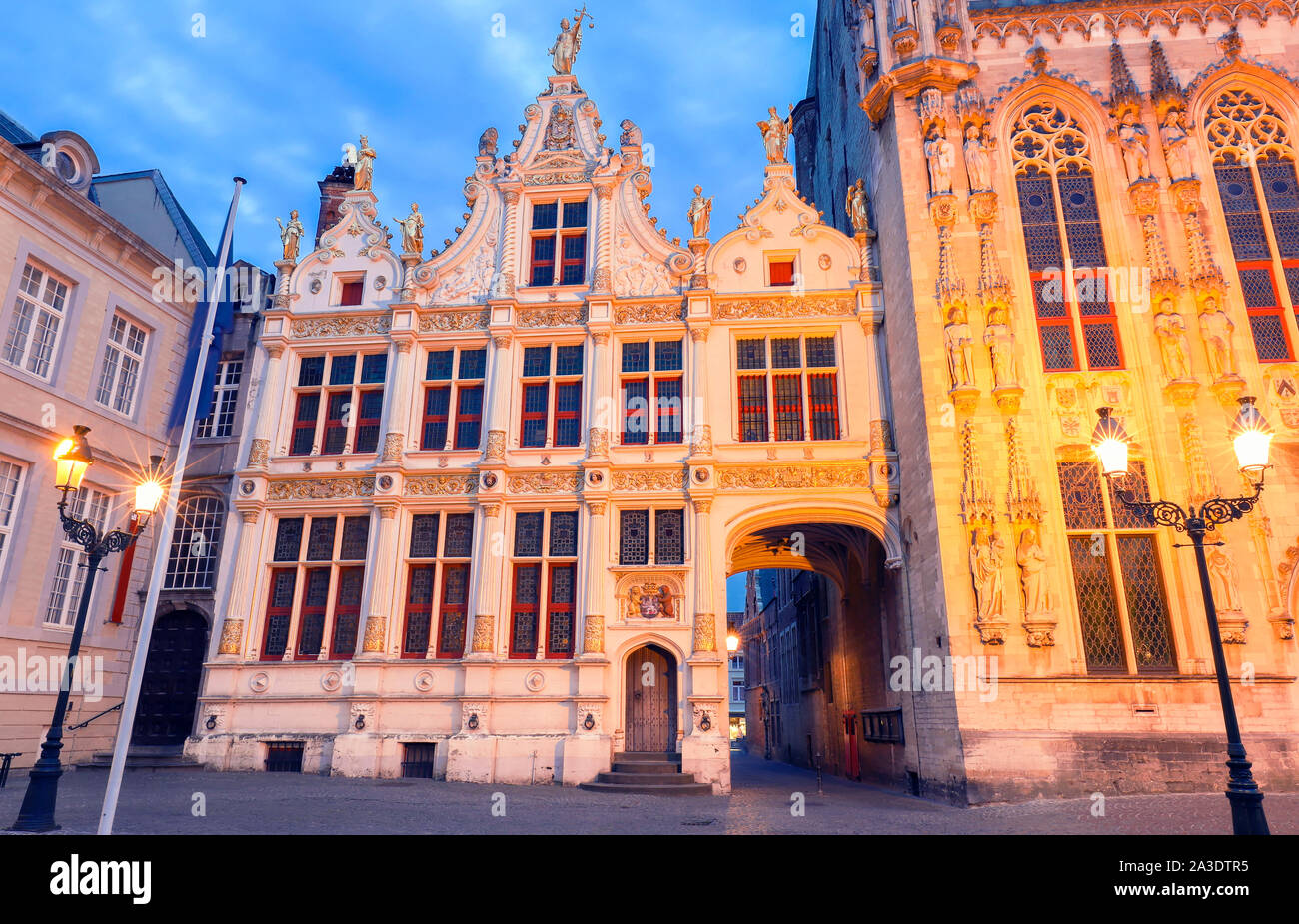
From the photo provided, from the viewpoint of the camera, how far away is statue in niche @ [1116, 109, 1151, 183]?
17359mm

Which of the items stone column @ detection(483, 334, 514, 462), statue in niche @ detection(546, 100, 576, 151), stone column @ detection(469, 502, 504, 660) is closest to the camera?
stone column @ detection(469, 502, 504, 660)

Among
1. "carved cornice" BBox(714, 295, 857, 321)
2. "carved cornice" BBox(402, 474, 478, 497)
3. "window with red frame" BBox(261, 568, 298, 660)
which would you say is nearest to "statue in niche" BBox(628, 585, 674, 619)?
"carved cornice" BBox(402, 474, 478, 497)

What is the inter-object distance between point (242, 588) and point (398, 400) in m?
5.84

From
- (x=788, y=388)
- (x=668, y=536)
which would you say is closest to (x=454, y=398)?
(x=668, y=536)

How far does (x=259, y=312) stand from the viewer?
21969 mm

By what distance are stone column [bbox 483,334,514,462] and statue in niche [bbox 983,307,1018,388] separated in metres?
11.1

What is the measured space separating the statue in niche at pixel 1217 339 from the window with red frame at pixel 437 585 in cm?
1634

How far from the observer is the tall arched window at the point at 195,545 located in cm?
2062

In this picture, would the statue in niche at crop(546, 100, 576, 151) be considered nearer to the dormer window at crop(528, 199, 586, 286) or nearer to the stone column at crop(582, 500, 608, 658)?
the dormer window at crop(528, 199, 586, 286)

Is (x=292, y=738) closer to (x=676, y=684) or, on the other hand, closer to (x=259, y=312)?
(x=676, y=684)

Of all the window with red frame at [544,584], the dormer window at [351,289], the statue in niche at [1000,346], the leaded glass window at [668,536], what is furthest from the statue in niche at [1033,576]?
the dormer window at [351,289]

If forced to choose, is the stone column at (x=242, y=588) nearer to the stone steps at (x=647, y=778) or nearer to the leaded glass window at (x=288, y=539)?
the leaded glass window at (x=288, y=539)

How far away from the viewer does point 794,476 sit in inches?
722
